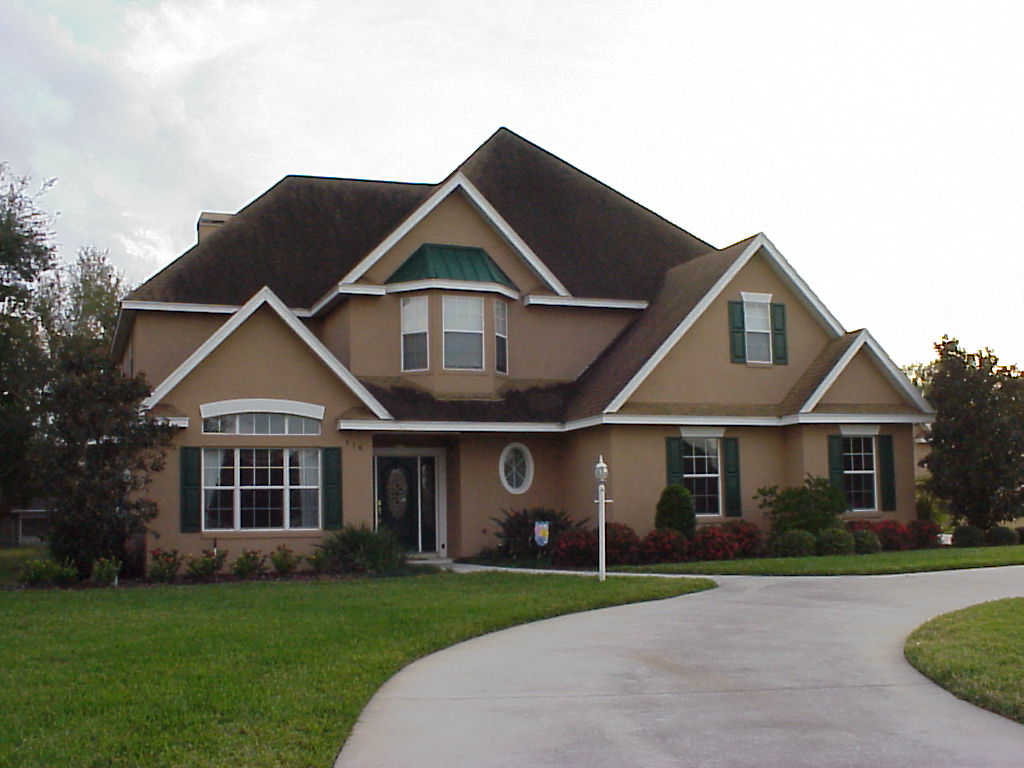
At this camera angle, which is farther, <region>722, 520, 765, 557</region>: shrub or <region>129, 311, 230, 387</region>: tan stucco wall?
<region>129, 311, 230, 387</region>: tan stucco wall

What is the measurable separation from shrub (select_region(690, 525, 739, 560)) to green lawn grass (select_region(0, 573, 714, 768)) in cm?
469

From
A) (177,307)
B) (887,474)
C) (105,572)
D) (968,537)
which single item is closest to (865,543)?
(887,474)

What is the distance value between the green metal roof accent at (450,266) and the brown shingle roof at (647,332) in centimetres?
273

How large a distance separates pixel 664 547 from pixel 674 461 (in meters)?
2.42

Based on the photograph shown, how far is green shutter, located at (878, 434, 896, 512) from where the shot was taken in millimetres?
24344

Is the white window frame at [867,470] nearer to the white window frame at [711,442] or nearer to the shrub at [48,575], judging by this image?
the white window frame at [711,442]

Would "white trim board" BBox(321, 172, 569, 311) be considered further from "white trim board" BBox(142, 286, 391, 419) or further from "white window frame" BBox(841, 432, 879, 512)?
"white window frame" BBox(841, 432, 879, 512)

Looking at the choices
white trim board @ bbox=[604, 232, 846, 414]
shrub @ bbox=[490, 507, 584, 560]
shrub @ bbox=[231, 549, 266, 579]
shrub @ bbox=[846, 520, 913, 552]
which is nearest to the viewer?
shrub @ bbox=[231, 549, 266, 579]

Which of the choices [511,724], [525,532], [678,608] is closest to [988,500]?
[525,532]

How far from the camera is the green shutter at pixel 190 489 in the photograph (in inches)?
821

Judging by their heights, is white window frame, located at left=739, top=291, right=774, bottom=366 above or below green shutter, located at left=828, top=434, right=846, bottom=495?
above

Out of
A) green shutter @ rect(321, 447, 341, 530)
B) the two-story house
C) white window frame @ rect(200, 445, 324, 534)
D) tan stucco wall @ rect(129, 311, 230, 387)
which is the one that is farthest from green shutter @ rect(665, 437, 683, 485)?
tan stucco wall @ rect(129, 311, 230, 387)

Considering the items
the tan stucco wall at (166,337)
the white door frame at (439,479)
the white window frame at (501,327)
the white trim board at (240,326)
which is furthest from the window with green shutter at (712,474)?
the tan stucco wall at (166,337)

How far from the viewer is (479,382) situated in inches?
960
